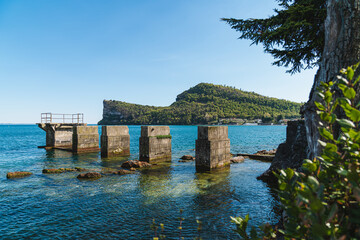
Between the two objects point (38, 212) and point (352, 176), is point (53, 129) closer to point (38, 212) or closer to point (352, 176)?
point (38, 212)

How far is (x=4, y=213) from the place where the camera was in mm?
6945

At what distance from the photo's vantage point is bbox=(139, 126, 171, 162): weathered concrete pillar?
15.8 m

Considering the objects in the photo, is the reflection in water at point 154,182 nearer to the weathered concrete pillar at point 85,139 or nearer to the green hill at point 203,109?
the weathered concrete pillar at point 85,139

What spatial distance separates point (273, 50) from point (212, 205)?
28.6 ft

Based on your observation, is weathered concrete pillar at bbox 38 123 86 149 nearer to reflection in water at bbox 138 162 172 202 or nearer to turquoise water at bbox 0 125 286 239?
turquoise water at bbox 0 125 286 239

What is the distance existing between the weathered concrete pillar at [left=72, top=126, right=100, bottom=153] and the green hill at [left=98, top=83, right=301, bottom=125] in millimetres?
118288

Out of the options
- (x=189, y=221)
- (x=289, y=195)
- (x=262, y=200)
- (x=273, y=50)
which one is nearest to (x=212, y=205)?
(x=189, y=221)

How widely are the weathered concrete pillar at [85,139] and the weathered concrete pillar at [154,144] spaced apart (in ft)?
31.7

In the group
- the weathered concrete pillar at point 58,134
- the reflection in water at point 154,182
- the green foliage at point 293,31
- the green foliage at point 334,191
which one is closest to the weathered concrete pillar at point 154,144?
the reflection in water at point 154,182

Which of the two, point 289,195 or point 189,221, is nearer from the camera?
point 289,195

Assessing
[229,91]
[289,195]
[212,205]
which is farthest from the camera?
[229,91]

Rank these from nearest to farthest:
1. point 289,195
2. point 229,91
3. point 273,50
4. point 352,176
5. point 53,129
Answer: point 352,176, point 289,195, point 273,50, point 53,129, point 229,91

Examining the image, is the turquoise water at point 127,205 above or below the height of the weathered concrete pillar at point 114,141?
below

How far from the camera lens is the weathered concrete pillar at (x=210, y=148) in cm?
1252
